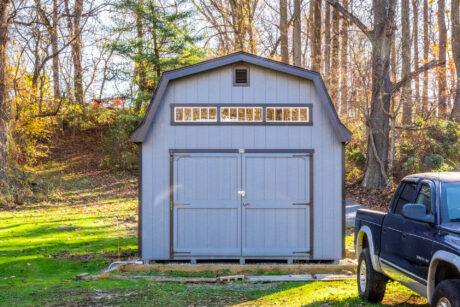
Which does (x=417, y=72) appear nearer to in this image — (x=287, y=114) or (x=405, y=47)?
(x=405, y=47)

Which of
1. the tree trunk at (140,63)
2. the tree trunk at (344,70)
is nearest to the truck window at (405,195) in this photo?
the tree trunk at (344,70)

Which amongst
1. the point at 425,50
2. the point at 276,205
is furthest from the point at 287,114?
the point at 425,50

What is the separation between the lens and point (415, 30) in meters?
22.1

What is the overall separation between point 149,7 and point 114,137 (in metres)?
7.57

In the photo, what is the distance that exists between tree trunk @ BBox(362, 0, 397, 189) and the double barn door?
37.0ft

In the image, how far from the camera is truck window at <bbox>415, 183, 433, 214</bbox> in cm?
538

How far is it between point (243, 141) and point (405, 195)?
4.66 metres

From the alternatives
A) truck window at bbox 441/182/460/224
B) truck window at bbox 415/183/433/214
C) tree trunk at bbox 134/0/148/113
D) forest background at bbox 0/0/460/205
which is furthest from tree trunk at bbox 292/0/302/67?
truck window at bbox 441/182/460/224

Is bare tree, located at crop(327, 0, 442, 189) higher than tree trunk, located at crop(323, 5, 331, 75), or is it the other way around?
tree trunk, located at crop(323, 5, 331, 75)

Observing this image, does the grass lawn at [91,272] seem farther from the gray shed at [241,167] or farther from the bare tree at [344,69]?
the bare tree at [344,69]

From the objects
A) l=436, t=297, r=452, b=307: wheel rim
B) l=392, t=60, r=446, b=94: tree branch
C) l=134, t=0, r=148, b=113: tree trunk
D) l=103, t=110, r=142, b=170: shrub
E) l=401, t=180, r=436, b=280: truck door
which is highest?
l=134, t=0, r=148, b=113: tree trunk

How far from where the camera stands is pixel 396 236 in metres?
5.89

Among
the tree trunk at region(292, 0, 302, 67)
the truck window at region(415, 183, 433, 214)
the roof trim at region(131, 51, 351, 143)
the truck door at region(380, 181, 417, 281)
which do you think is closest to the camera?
the truck window at region(415, 183, 433, 214)

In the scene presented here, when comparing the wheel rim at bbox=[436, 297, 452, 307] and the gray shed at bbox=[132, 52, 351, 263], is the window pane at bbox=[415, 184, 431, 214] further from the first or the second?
the gray shed at bbox=[132, 52, 351, 263]
